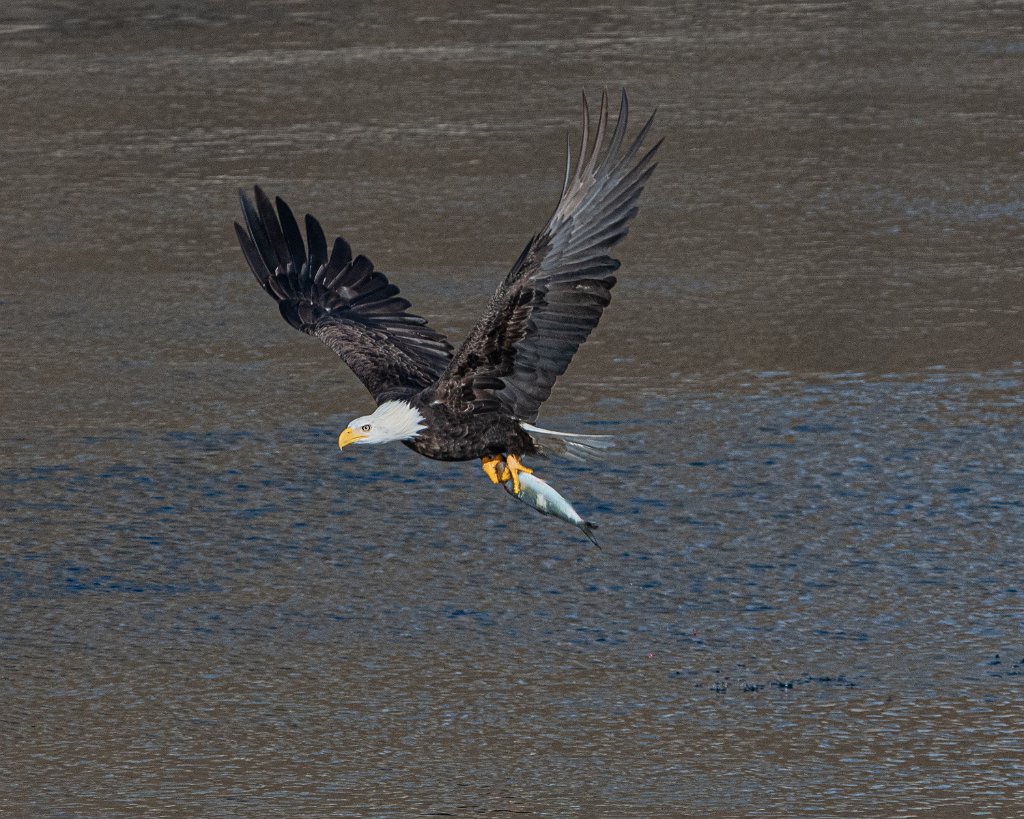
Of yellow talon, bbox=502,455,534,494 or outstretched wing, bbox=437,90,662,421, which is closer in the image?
outstretched wing, bbox=437,90,662,421

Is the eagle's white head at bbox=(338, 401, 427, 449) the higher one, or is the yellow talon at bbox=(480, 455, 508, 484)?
the eagle's white head at bbox=(338, 401, 427, 449)

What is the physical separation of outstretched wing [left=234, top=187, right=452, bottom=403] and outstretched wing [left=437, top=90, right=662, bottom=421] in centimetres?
108

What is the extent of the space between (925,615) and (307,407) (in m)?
3.13

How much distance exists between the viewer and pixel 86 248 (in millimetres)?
10875

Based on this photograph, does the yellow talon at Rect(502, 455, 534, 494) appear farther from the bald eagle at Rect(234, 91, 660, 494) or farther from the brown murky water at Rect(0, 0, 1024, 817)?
the brown murky water at Rect(0, 0, 1024, 817)

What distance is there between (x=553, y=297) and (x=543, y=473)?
1.81 metres

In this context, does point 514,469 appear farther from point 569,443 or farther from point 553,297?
point 553,297

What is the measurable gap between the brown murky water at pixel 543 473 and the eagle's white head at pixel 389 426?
0.59 meters

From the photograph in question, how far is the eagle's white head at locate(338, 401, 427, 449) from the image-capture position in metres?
5.77

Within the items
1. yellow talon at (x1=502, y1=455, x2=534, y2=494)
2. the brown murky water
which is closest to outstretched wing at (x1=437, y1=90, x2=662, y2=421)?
yellow talon at (x1=502, y1=455, x2=534, y2=494)

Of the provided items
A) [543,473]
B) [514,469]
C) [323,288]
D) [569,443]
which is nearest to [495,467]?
[514,469]

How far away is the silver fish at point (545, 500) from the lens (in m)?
5.32

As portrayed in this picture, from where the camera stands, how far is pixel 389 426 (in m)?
5.77

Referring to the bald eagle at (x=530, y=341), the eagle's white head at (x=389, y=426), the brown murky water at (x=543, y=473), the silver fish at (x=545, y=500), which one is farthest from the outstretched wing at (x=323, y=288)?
the silver fish at (x=545, y=500)
